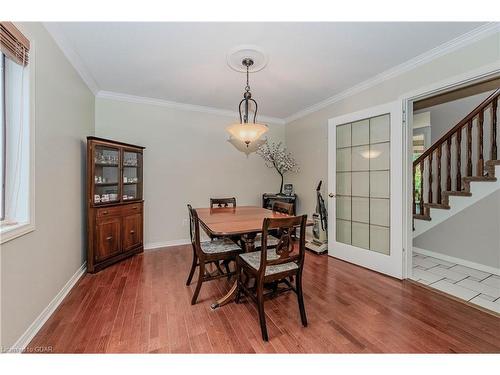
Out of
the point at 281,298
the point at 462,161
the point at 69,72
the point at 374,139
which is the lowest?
the point at 281,298

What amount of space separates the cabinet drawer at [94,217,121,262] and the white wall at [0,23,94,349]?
0.20 m

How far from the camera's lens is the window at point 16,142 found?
1499 mm

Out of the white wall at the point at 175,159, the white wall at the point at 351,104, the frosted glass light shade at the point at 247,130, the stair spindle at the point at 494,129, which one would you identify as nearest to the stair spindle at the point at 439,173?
the stair spindle at the point at 494,129

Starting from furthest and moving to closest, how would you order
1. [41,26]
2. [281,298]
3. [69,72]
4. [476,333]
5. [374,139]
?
1. [374,139]
2. [69,72]
3. [281,298]
4. [41,26]
5. [476,333]

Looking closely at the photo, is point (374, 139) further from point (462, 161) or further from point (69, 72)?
point (69, 72)

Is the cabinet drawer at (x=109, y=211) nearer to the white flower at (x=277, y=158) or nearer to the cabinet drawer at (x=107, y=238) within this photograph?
the cabinet drawer at (x=107, y=238)

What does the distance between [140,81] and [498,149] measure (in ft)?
16.2

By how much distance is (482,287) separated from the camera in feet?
7.81

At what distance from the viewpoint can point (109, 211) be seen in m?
2.90

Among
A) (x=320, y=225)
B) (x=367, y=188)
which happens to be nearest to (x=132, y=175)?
(x=320, y=225)

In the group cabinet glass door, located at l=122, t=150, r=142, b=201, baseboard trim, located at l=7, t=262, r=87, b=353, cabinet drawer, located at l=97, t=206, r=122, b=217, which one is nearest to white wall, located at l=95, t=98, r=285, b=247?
cabinet glass door, located at l=122, t=150, r=142, b=201

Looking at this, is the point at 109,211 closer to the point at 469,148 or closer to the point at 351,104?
the point at 351,104

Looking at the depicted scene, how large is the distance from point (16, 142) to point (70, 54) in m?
1.29
